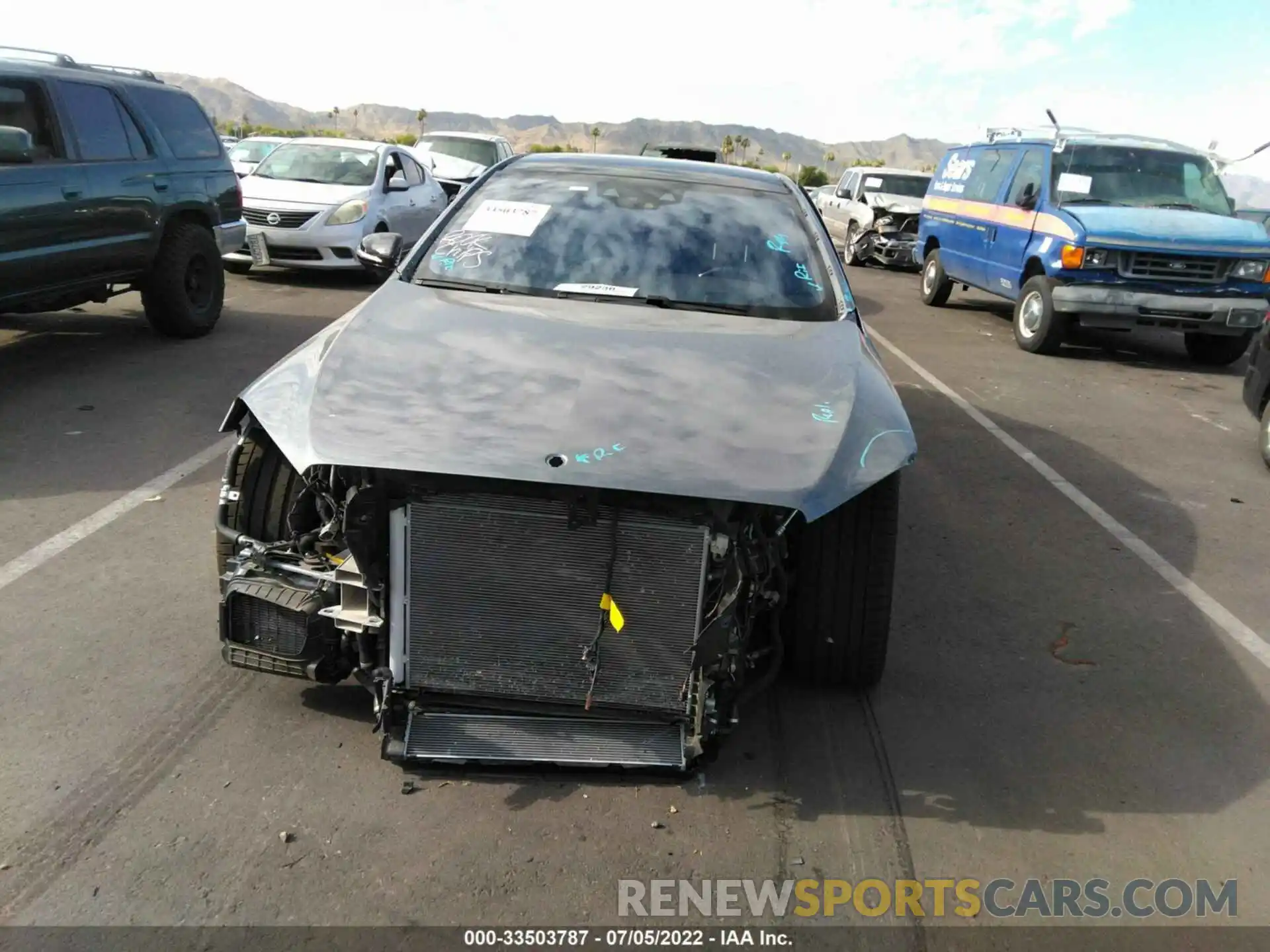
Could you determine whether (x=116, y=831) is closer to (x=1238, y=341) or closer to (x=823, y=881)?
(x=823, y=881)

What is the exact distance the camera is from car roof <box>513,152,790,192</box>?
4734 mm

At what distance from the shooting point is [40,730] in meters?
3.12

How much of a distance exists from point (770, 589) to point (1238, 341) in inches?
384

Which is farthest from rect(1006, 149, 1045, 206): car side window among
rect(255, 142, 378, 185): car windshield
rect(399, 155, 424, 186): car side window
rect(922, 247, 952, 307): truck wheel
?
rect(255, 142, 378, 185): car windshield

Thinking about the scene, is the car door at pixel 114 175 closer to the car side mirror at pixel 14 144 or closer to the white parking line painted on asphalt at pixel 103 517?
the car side mirror at pixel 14 144

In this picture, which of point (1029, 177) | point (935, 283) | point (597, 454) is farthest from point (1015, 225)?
point (597, 454)

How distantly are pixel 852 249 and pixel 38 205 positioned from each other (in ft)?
47.5

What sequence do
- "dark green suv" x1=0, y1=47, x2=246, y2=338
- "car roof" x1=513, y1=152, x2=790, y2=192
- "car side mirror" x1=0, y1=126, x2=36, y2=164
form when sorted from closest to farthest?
"car roof" x1=513, y1=152, x2=790, y2=192
"car side mirror" x1=0, y1=126, x2=36, y2=164
"dark green suv" x1=0, y1=47, x2=246, y2=338

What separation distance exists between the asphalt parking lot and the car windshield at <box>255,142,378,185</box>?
7.39 meters

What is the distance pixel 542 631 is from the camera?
2.88 meters

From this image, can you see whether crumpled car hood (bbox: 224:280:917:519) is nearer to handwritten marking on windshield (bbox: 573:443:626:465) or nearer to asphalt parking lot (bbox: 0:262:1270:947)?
handwritten marking on windshield (bbox: 573:443:626:465)

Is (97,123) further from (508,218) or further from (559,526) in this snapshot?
(559,526)

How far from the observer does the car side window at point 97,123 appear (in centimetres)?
735

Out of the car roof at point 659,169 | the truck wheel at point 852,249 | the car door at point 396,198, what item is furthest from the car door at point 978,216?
the car roof at point 659,169
